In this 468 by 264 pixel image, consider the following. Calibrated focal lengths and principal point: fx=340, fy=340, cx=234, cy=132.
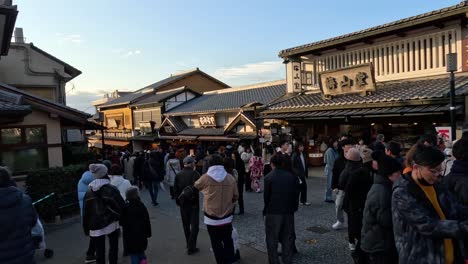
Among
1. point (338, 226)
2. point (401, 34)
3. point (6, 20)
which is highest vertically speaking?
point (401, 34)

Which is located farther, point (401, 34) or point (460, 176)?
point (401, 34)

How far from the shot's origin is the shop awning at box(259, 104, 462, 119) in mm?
9523

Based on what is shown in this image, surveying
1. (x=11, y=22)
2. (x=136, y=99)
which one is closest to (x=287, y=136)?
Answer: (x=11, y=22)

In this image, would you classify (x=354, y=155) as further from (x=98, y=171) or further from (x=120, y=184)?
(x=120, y=184)

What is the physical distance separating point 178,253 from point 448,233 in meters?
4.91

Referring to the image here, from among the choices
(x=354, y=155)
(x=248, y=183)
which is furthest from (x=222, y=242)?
(x=248, y=183)

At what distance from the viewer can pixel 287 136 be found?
15.6m

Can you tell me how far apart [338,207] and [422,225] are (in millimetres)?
4564

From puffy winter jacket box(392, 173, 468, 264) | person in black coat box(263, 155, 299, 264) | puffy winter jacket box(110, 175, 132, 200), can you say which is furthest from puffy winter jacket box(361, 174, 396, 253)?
puffy winter jacket box(110, 175, 132, 200)

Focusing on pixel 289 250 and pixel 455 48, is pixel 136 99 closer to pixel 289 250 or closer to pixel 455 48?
pixel 455 48

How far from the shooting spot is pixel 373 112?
11055 mm

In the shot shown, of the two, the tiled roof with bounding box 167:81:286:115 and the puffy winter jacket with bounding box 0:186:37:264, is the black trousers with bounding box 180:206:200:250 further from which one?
the tiled roof with bounding box 167:81:286:115

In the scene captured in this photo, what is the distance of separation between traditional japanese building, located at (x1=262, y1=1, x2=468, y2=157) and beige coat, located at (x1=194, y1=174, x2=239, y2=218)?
7.16m

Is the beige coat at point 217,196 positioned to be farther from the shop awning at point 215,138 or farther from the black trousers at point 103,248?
the shop awning at point 215,138
